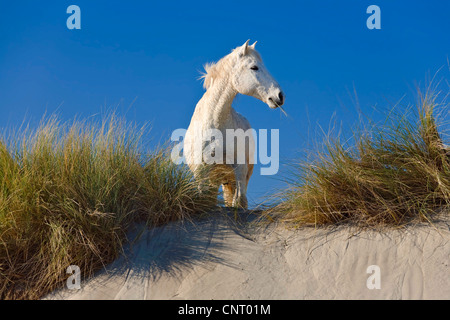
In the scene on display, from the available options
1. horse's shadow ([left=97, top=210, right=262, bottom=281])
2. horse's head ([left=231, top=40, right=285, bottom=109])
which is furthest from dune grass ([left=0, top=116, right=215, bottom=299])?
horse's head ([left=231, top=40, right=285, bottom=109])

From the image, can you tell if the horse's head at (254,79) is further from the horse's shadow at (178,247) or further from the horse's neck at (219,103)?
the horse's shadow at (178,247)

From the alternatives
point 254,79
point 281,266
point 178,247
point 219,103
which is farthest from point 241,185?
point 281,266

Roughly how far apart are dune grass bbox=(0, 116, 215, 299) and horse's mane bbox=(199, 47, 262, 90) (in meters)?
1.68

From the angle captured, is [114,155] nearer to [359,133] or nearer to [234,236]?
[234,236]

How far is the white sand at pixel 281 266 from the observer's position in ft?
15.6

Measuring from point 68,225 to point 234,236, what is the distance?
5.96 ft

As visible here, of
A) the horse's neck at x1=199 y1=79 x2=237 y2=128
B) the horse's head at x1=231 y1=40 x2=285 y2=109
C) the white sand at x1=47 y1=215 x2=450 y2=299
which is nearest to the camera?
the white sand at x1=47 y1=215 x2=450 y2=299

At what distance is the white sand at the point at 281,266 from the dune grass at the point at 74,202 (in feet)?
0.91

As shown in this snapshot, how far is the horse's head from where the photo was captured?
21.8 feet

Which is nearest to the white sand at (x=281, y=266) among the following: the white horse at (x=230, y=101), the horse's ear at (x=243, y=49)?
the white horse at (x=230, y=101)

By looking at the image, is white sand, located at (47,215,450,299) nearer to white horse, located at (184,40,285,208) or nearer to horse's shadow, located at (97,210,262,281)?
horse's shadow, located at (97,210,262,281)
